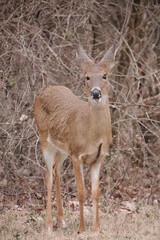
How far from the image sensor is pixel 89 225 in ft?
27.6

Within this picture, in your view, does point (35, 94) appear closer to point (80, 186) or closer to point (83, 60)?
point (83, 60)

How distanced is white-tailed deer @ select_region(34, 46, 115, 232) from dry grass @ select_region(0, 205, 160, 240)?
0.22m

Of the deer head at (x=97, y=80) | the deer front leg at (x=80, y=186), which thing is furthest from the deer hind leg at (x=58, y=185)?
the deer head at (x=97, y=80)

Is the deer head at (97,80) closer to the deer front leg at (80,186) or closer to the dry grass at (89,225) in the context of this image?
the deer front leg at (80,186)

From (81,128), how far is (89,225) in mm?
1233

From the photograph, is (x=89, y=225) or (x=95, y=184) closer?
(x=95, y=184)

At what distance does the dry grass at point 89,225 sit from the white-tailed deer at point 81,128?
0.22 m

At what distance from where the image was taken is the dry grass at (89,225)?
7562 millimetres

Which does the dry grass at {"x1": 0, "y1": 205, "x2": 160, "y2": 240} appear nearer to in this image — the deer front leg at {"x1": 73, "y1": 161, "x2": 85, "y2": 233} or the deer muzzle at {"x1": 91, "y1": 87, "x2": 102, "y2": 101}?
the deer front leg at {"x1": 73, "y1": 161, "x2": 85, "y2": 233}

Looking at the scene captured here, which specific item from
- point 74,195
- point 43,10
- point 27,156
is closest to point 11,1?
point 43,10

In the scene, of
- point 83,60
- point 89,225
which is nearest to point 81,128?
point 83,60

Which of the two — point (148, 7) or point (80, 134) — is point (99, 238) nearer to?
point (80, 134)

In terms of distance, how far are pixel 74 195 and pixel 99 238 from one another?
2.99 m

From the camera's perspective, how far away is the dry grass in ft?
24.8
